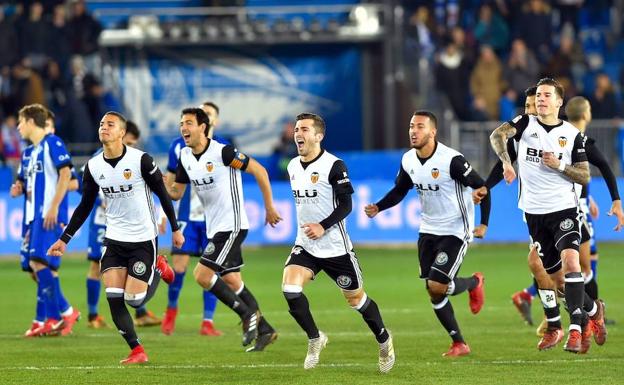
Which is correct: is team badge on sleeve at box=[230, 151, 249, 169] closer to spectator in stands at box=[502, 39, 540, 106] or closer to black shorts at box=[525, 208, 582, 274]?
black shorts at box=[525, 208, 582, 274]

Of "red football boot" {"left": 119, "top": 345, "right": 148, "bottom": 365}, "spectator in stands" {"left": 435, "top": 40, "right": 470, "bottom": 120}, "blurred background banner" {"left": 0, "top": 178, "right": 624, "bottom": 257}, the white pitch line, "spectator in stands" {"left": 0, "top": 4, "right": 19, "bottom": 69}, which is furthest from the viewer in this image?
"spectator in stands" {"left": 0, "top": 4, "right": 19, "bottom": 69}

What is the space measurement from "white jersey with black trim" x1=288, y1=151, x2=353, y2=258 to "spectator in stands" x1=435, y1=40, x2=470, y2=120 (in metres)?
17.4

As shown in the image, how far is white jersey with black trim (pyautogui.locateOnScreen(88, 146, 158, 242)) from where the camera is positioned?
38.3 feet

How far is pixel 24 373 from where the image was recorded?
35.8 feet

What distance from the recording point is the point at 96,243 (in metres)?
15.2

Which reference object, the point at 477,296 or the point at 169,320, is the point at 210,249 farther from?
the point at 477,296

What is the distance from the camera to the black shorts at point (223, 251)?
12.7 meters

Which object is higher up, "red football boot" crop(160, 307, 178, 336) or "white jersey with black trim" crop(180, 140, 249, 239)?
"white jersey with black trim" crop(180, 140, 249, 239)

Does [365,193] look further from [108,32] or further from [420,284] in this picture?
[108,32]

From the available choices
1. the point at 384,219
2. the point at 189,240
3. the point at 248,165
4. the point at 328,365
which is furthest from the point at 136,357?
the point at 384,219

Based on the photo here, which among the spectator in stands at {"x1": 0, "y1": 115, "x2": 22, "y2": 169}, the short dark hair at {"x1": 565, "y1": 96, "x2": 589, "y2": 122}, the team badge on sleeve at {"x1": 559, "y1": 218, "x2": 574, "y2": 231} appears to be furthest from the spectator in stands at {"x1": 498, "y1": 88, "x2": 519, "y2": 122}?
the team badge on sleeve at {"x1": 559, "y1": 218, "x2": 574, "y2": 231}

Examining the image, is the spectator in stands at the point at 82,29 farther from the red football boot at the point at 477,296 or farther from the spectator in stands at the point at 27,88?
the red football boot at the point at 477,296

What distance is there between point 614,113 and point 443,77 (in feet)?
11.9

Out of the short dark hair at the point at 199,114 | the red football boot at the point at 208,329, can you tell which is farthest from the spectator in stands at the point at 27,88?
the short dark hair at the point at 199,114
